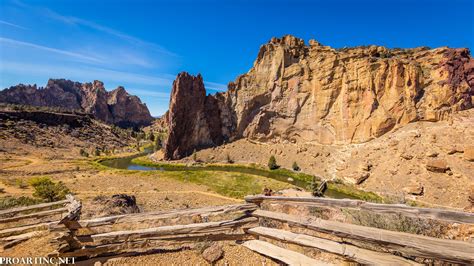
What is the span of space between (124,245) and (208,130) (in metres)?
80.2

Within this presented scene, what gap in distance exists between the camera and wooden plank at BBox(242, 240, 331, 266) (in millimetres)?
4478

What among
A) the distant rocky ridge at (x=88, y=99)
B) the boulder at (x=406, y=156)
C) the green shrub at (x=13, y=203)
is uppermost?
the distant rocky ridge at (x=88, y=99)

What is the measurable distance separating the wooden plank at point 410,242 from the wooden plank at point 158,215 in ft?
A: 7.55

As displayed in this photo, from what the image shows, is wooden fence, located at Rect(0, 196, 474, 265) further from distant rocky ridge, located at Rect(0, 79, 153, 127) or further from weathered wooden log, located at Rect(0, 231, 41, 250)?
distant rocky ridge, located at Rect(0, 79, 153, 127)

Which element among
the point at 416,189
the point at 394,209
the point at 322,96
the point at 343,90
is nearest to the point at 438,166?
Result: the point at 416,189

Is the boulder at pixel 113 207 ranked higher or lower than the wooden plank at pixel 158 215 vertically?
lower

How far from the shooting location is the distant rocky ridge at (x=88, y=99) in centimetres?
14750

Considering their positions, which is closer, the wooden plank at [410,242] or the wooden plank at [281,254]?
the wooden plank at [410,242]

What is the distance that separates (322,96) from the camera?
69000 millimetres

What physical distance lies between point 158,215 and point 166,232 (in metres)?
0.51

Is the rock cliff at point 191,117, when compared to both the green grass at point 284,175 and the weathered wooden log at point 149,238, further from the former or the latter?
the weathered wooden log at point 149,238

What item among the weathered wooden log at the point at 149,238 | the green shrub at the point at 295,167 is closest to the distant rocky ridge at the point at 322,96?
the green shrub at the point at 295,167

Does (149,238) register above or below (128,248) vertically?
above

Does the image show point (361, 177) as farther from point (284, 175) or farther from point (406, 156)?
point (284, 175)
